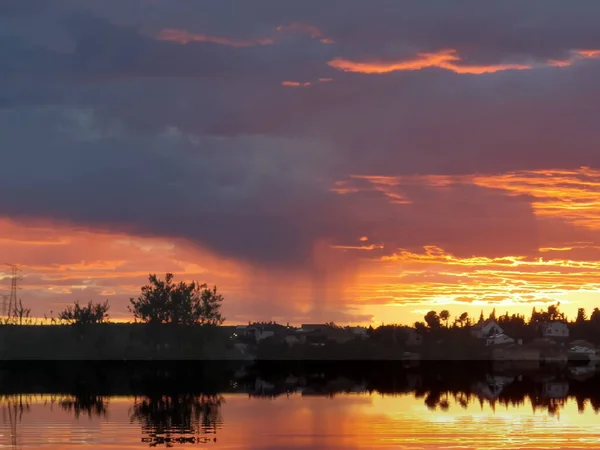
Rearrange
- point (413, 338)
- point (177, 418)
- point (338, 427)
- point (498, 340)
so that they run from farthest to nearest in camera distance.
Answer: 1. point (498, 340)
2. point (413, 338)
3. point (177, 418)
4. point (338, 427)

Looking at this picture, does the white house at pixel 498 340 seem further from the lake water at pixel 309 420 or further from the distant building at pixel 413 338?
the lake water at pixel 309 420

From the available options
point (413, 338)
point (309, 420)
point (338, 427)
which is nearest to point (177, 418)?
point (309, 420)

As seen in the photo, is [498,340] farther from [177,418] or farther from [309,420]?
[177,418]

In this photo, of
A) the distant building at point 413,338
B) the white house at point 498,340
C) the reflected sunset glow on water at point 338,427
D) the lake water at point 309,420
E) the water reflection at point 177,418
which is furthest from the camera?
the white house at point 498,340

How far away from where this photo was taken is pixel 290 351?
599 ft

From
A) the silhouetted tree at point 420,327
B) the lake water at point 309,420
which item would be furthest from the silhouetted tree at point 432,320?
the lake water at point 309,420

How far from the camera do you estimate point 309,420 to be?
73938 mm

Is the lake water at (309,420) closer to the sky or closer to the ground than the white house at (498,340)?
closer to the ground

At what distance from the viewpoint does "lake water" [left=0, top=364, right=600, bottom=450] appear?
5972 centimetres

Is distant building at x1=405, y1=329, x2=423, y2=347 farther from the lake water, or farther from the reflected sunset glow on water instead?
the reflected sunset glow on water

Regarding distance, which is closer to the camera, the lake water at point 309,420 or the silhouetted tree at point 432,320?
the lake water at point 309,420

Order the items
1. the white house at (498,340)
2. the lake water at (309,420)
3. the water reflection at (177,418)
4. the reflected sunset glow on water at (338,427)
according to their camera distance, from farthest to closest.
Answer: the white house at (498,340) < the water reflection at (177,418) < the lake water at (309,420) < the reflected sunset glow on water at (338,427)

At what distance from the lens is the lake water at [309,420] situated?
59.7 metres

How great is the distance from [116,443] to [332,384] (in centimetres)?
5888
